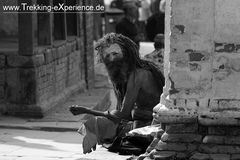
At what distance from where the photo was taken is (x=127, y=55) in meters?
8.78

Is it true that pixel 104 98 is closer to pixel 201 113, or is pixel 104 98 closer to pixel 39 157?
pixel 39 157

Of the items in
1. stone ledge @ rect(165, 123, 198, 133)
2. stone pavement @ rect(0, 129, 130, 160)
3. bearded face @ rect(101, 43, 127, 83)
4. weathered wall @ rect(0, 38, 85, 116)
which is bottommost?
stone pavement @ rect(0, 129, 130, 160)

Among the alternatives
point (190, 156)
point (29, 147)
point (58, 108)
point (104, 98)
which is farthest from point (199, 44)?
point (104, 98)

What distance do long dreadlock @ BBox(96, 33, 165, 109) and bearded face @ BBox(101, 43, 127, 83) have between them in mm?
42

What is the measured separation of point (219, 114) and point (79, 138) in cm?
454

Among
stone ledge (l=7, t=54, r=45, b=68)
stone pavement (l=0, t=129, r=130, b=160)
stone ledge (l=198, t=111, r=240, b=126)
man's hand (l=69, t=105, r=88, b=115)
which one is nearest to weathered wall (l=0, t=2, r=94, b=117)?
stone ledge (l=7, t=54, r=45, b=68)

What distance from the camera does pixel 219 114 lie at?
285 inches

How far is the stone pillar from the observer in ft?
23.6

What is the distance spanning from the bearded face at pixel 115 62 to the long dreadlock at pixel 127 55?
4 cm

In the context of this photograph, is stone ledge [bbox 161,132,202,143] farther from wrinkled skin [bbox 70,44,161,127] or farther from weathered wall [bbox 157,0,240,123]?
wrinkled skin [bbox 70,44,161,127]

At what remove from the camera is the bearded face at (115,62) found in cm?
860

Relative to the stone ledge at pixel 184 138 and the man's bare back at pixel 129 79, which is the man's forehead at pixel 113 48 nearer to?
the man's bare back at pixel 129 79

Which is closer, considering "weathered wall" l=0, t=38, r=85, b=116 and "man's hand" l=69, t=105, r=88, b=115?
"man's hand" l=69, t=105, r=88, b=115

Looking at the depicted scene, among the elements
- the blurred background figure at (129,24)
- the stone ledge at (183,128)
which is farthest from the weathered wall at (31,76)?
the stone ledge at (183,128)
